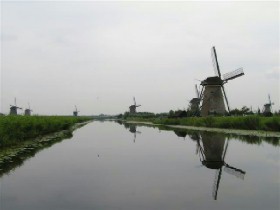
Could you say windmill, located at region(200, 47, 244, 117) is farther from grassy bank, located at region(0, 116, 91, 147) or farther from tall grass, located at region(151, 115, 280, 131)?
grassy bank, located at region(0, 116, 91, 147)

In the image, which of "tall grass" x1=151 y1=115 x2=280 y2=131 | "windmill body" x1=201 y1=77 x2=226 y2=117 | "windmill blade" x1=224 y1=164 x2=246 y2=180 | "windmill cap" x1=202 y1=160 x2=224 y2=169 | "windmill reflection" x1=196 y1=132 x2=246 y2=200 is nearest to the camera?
"windmill reflection" x1=196 y1=132 x2=246 y2=200

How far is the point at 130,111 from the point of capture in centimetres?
10444

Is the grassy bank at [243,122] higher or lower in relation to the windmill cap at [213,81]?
lower

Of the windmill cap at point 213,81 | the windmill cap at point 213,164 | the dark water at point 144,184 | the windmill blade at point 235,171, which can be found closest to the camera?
the dark water at point 144,184

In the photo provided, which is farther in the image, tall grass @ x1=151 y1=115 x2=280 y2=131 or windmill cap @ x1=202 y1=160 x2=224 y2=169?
tall grass @ x1=151 y1=115 x2=280 y2=131

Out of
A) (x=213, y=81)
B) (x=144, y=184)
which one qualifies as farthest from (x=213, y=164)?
(x=213, y=81)

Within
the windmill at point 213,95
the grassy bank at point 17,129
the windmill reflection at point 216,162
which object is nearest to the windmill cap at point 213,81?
the windmill at point 213,95

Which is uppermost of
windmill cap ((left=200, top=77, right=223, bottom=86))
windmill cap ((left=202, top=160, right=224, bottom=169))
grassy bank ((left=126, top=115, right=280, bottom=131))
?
windmill cap ((left=200, top=77, right=223, bottom=86))

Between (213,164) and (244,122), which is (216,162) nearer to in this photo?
(213,164)

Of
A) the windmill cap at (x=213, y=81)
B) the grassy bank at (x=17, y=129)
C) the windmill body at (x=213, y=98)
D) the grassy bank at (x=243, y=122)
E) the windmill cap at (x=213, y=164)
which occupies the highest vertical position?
the windmill cap at (x=213, y=81)

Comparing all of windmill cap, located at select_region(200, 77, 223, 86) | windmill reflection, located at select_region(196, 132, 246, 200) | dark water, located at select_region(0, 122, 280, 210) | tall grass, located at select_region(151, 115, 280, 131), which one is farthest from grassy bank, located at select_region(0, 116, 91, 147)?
windmill cap, located at select_region(200, 77, 223, 86)

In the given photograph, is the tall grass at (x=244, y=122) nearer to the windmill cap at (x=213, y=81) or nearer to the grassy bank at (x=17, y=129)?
the windmill cap at (x=213, y=81)

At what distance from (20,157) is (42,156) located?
1167 mm

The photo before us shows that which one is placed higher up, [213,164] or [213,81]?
[213,81]
